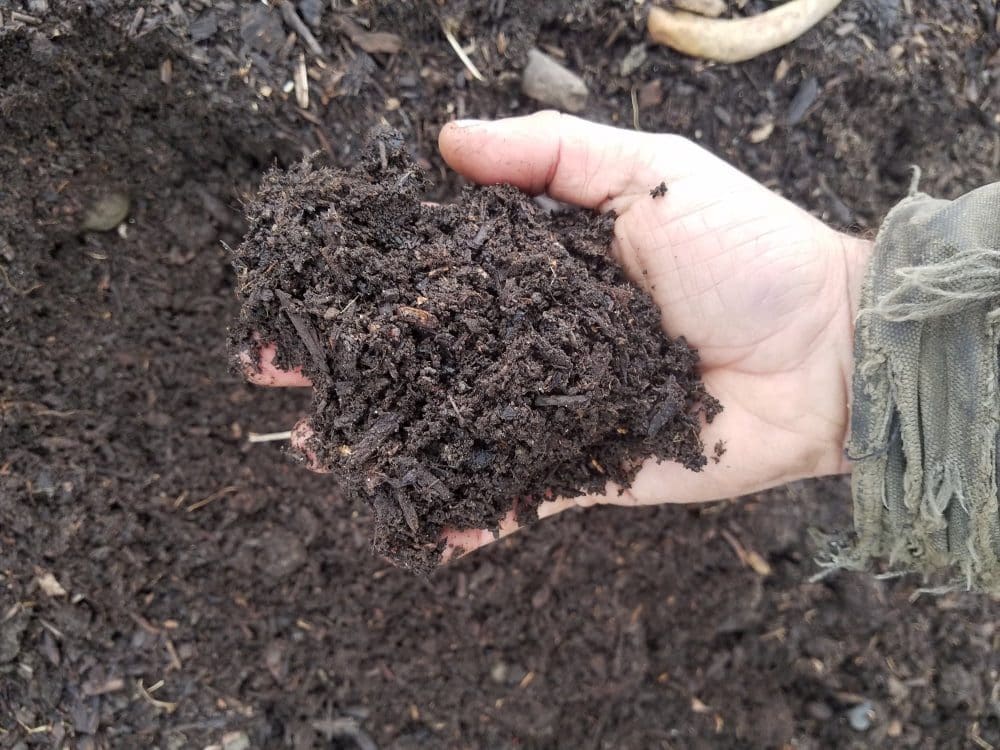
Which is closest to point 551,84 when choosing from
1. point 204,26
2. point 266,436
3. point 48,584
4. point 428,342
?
point 204,26

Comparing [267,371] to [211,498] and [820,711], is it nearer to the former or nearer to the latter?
[211,498]

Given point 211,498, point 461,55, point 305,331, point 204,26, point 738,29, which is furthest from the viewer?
point 211,498

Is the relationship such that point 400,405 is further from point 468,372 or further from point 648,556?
point 648,556

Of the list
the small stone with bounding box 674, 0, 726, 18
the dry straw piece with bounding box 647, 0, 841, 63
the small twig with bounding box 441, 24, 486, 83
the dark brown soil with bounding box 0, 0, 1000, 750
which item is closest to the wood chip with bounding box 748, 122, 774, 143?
the dark brown soil with bounding box 0, 0, 1000, 750

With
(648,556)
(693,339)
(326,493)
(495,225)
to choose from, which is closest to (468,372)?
(495,225)

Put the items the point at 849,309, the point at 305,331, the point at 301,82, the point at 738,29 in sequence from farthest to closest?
the point at 738,29, the point at 301,82, the point at 849,309, the point at 305,331

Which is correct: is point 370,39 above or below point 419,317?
above

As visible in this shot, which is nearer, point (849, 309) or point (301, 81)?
point (849, 309)
